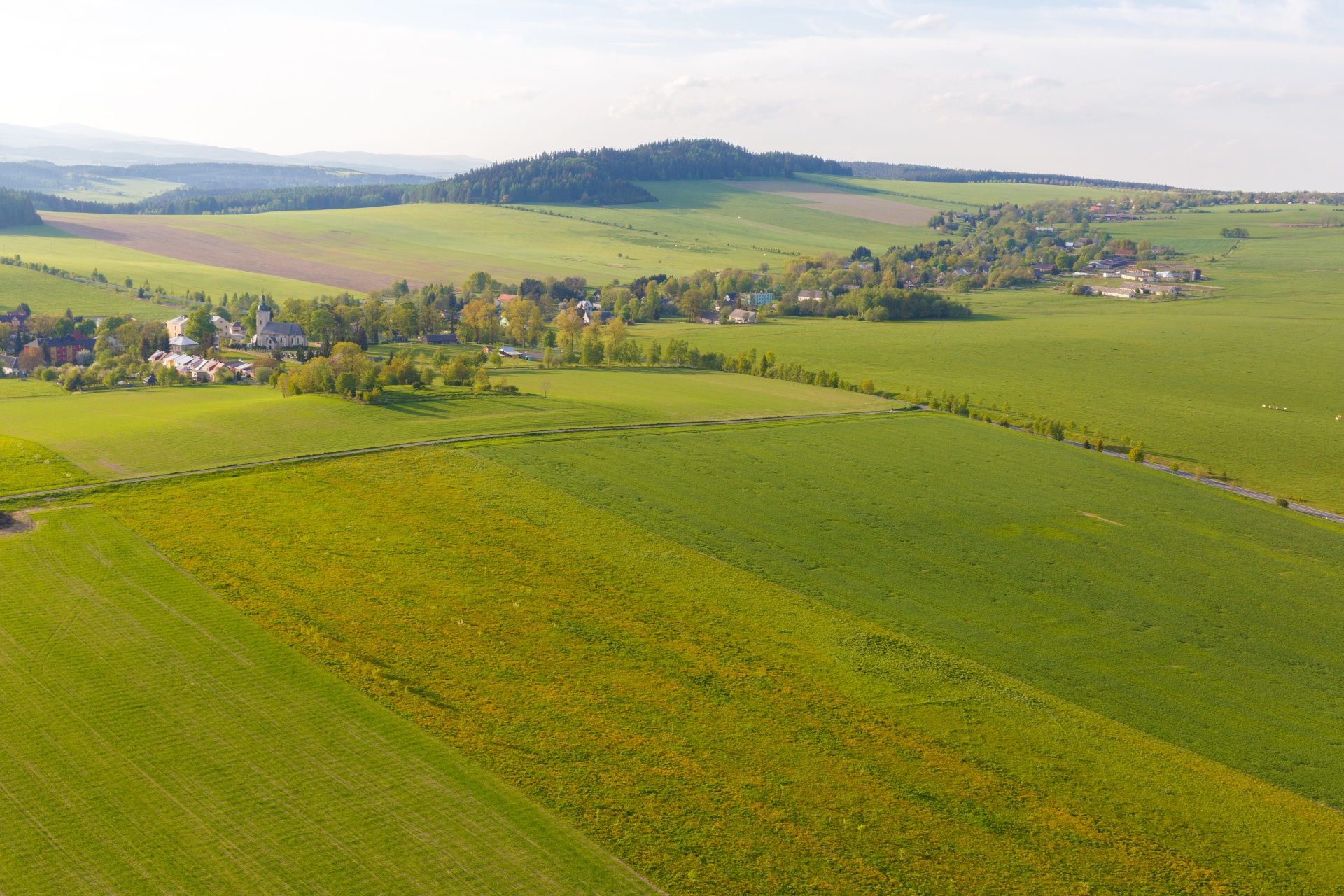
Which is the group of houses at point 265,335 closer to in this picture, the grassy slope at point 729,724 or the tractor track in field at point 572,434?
the tractor track in field at point 572,434

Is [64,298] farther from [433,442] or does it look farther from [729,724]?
[729,724]

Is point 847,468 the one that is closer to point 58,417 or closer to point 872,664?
point 872,664

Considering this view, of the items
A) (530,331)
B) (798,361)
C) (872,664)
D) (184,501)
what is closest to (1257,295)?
(798,361)

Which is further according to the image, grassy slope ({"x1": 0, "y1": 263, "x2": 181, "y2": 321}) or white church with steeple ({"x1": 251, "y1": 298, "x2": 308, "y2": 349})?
grassy slope ({"x1": 0, "y1": 263, "x2": 181, "y2": 321})

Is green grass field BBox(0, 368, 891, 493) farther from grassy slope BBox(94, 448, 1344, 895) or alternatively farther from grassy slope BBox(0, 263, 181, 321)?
grassy slope BBox(0, 263, 181, 321)

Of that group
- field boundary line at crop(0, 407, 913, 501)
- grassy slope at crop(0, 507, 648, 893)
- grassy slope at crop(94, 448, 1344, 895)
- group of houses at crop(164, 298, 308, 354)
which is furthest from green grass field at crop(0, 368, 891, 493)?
grassy slope at crop(0, 507, 648, 893)

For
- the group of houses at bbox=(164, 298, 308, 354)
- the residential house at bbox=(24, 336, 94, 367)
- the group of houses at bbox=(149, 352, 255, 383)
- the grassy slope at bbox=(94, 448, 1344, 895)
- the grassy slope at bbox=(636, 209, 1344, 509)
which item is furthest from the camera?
the group of houses at bbox=(164, 298, 308, 354)
